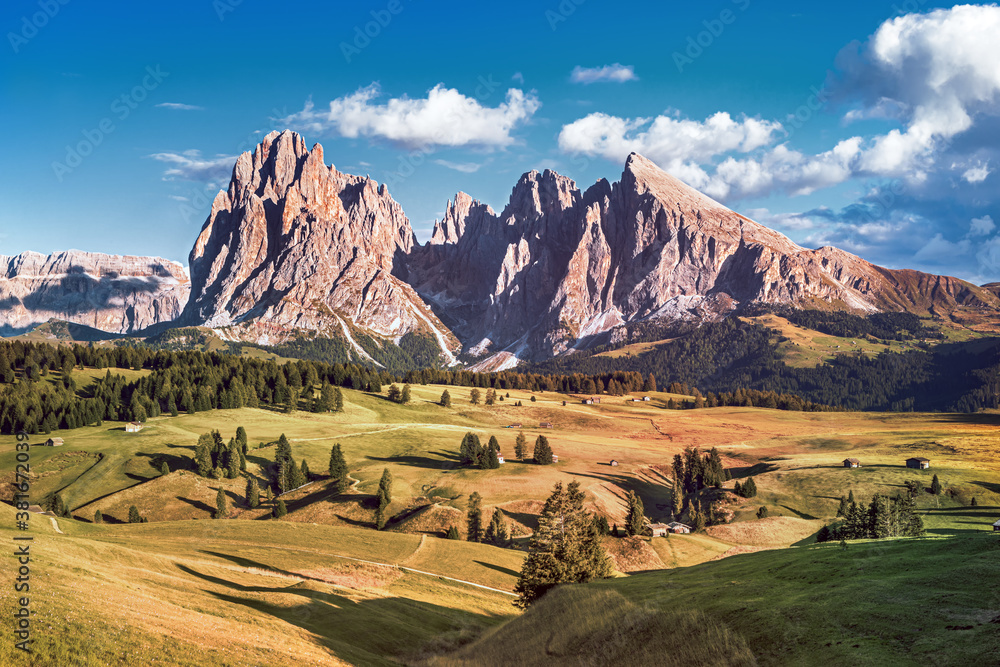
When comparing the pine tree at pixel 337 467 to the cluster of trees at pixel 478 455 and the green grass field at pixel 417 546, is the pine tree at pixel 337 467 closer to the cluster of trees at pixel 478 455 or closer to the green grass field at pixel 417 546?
the green grass field at pixel 417 546

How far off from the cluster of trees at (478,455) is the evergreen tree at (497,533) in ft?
123

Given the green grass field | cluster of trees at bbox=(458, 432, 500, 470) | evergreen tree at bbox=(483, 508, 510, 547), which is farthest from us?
cluster of trees at bbox=(458, 432, 500, 470)

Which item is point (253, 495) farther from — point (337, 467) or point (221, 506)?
point (337, 467)

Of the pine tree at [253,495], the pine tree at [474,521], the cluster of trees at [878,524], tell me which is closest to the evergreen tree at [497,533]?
the pine tree at [474,521]

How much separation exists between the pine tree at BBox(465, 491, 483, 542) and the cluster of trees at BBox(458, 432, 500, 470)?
100 feet

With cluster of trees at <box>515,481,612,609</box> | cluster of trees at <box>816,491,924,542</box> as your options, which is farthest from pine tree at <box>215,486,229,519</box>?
cluster of trees at <box>816,491,924,542</box>

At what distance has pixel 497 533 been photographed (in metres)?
104

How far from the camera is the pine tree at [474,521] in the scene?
349 feet

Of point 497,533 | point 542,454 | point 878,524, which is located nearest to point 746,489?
point 542,454

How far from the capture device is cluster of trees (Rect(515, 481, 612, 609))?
59.7 meters

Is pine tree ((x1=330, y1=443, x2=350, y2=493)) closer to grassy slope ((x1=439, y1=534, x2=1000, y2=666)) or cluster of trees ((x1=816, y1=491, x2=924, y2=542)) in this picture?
grassy slope ((x1=439, y1=534, x2=1000, y2=666))

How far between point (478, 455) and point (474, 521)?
40302 millimetres

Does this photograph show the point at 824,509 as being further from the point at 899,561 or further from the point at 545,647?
the point at 545,647

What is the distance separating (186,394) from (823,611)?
196m
